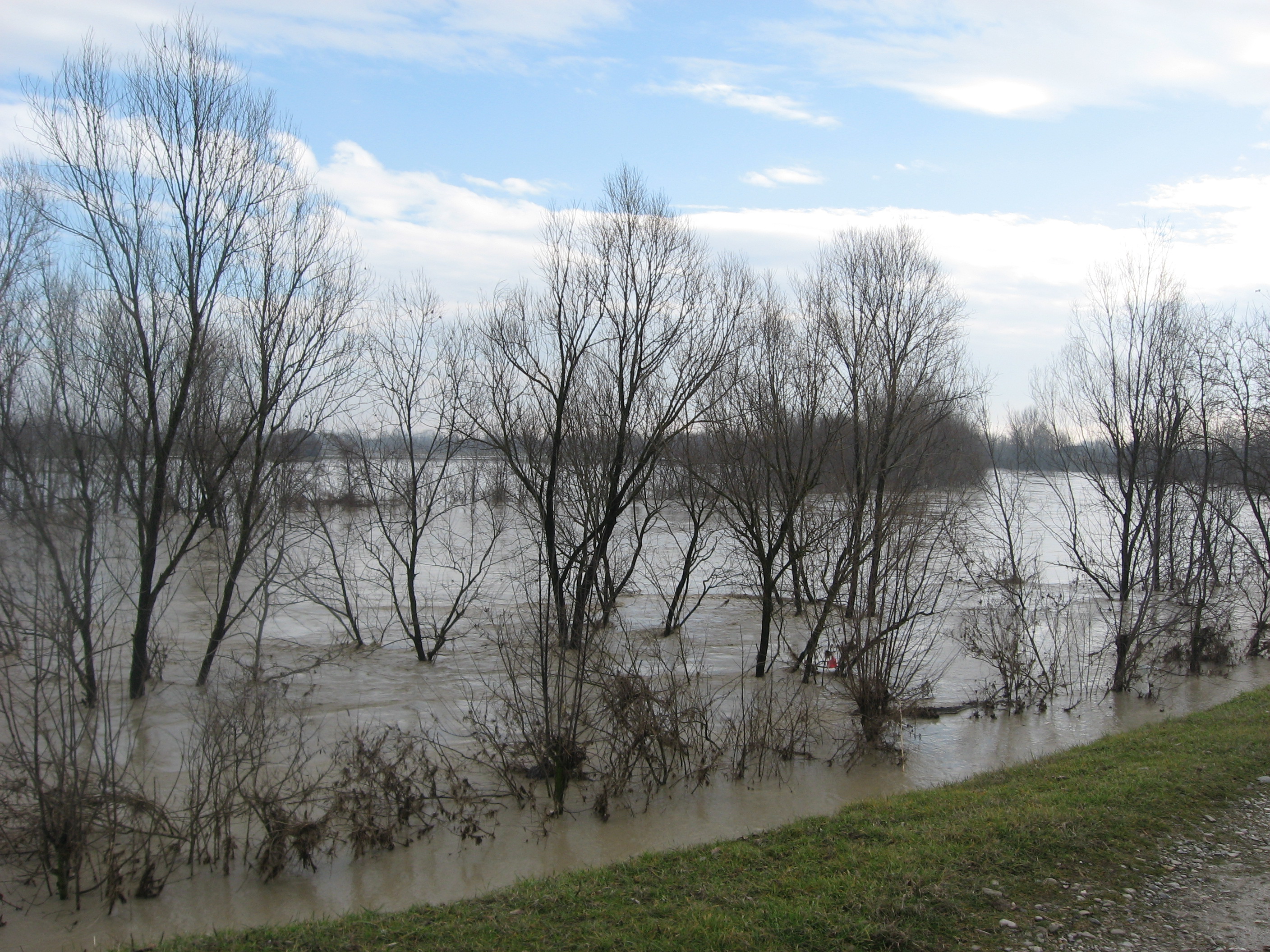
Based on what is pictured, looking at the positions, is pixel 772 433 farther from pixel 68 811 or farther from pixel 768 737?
pixel 68 811

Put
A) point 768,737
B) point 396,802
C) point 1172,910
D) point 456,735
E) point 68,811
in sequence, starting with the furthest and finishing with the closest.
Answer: point 456,735
point 768,737
point 396,802
point 68,811
point 1172,910

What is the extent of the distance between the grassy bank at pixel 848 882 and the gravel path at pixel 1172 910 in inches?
4.7

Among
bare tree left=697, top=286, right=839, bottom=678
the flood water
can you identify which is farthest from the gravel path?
bare tree left=697, top=286, right=839, bottom=678

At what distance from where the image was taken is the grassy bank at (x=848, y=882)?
5391mm

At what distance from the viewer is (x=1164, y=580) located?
18531 millimetres

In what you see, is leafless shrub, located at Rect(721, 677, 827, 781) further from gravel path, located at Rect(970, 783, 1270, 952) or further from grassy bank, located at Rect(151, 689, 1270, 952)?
gravel path, located at Rect(970, 783, 1270, 952)

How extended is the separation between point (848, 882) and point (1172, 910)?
6.97ft

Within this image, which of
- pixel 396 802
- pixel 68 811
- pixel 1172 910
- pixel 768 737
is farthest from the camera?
pixel 768 737

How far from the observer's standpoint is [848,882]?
19.8ft

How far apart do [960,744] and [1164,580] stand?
32.9ft

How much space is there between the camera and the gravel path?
505 cm

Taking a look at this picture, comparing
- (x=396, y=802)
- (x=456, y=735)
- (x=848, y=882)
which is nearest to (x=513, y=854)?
(x=396, y=802)

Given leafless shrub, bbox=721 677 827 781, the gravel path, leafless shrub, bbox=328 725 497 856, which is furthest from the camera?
leafless shrub, bbox=721 677 827 781

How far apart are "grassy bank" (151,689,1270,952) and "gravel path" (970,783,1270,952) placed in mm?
120
